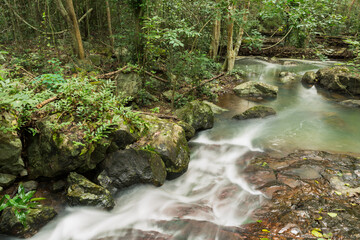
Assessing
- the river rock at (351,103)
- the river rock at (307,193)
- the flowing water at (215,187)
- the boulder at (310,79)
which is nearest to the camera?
the river rock at (307,193)

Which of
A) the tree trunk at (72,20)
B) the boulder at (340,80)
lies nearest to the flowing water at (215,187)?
the boulder at (340,80)

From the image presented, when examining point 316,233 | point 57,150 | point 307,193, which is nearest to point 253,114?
point 307,193

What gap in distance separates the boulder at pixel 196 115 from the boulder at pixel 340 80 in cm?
833

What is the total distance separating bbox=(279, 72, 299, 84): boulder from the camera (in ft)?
44.6

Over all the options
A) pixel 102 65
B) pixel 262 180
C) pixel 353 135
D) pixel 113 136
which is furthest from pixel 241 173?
pixel 102 65

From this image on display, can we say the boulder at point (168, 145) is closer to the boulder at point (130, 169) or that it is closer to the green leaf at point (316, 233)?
the boulder at point (130, 169)

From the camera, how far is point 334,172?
4.80 metres

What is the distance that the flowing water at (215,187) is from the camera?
3.57 metres

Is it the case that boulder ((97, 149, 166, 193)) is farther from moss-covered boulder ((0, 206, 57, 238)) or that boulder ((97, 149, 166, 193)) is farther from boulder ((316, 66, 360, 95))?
boulder ((316, 66, 360, 95))

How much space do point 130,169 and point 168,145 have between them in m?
0.98

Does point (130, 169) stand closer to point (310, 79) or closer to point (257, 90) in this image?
point (257, 90)

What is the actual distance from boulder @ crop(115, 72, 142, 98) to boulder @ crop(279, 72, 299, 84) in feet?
32.5

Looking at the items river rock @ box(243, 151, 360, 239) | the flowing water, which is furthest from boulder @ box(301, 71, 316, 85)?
river rock @ box(243, 151, 360, 239)

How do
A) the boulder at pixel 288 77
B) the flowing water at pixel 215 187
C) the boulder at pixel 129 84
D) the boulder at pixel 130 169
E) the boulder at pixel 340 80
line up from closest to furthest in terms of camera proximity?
the flowing water at pixel 215 187, the boulder at pixel 130 169, the boulder at pixel 129 84, the boulder at pixel 340 80, the boulder at pixel 288 77
